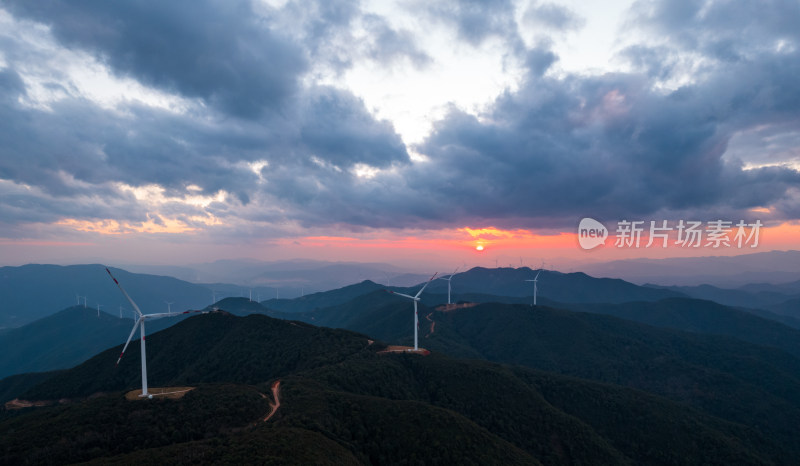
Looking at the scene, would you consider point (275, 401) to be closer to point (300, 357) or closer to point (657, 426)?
point (300, 357)

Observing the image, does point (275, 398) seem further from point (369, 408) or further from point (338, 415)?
point (369, 408)

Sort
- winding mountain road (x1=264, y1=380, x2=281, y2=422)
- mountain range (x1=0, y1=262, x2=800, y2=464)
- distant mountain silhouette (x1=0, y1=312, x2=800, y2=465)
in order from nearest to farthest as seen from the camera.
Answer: distant mountain silhouette (x1=0, y1=312, x2=800, y2=465) → mountain range (x1=0, y1=262, x2=800, y2=464) → winding mountain road (x1=264, y1=380, x2=281, y2=422)

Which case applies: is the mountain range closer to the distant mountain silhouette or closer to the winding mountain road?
the distant mountain silhouette

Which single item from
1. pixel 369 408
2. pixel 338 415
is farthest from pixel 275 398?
pixel 369 408

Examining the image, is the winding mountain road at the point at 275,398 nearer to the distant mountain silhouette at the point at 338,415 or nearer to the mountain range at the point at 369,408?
the mountain range at the point at 369,408

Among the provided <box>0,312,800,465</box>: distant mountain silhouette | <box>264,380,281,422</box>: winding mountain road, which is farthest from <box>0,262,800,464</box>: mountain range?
<box>264,380,281,422</box>: winding mountain road

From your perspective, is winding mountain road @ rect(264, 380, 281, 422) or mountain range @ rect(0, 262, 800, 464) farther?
winding mountain road @ rect(264, 380, 281, 422)

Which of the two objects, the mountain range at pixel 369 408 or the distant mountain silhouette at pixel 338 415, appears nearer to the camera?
the distant mountain silhouette at pixel 338 415

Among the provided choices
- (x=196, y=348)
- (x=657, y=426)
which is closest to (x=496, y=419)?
(x=657, y=426)

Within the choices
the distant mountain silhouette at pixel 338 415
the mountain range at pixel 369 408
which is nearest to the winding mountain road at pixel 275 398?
the mountain range at pixel 369 408

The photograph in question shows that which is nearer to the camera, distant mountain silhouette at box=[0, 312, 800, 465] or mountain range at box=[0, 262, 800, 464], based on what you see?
distant mountain silhouette at box=[0, 312, 800, 465]

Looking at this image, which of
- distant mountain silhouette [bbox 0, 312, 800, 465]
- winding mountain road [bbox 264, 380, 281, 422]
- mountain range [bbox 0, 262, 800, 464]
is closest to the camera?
distant mountain silhouette [bbox 0, 312, 800, 465]
